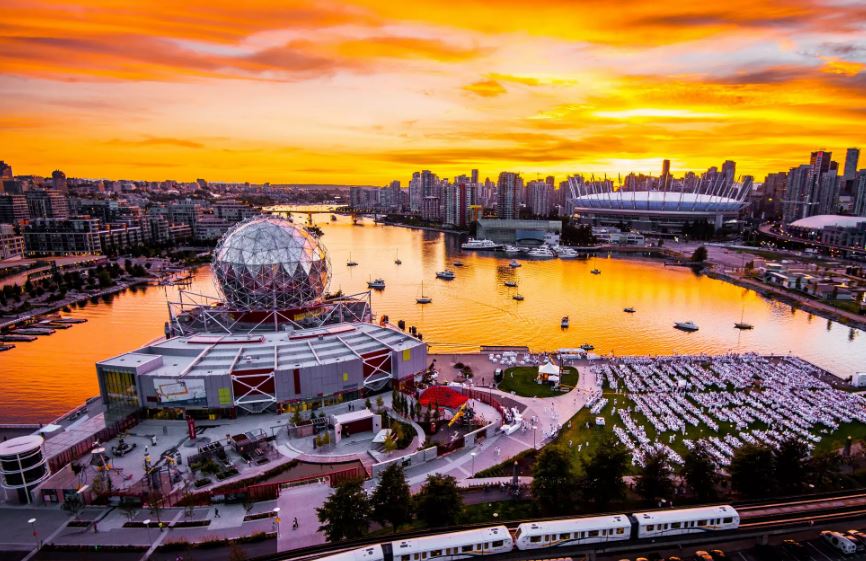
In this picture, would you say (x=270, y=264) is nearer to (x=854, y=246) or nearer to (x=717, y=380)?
(x=717, y=380)

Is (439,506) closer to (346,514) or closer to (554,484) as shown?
(346,514)

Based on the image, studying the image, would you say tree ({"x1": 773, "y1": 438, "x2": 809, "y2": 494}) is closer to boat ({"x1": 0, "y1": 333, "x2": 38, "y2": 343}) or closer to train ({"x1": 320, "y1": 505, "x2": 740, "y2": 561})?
train ({"x1": 320, "y1": 505, "x2": 740, "y2": 561})

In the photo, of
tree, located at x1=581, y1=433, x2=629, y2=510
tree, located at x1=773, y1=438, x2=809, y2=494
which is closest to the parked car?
tree, located at x1=773, y1=438, x2=809, y2=494

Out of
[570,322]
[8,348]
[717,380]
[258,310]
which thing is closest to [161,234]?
[8,348]

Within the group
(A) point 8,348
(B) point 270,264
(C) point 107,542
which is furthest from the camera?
Result: (A) point 8,348

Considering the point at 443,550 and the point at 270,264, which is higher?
the point at 270,264

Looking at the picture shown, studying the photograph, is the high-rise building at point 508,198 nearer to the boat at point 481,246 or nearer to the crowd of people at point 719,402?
the boat at point 481,246

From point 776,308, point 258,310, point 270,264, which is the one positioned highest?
point 270,264
